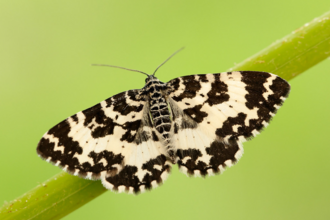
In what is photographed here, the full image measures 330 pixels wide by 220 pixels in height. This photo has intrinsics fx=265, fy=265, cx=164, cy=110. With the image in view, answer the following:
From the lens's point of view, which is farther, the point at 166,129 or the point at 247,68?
the point at 166,129

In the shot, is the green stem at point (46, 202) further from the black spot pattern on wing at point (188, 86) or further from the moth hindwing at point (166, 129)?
the black spot pattern on wing at point (188, 86)

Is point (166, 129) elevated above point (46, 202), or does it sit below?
above

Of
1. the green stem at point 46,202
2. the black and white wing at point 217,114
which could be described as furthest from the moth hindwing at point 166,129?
the green stem at point 46,202

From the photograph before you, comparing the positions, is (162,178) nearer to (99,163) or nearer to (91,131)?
(99,163)

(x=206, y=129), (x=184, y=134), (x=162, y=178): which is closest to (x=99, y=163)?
(x=162, y=178)

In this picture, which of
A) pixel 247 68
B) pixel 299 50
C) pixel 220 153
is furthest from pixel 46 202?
pixel 299 50

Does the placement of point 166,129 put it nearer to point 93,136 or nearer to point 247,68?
point 93,136

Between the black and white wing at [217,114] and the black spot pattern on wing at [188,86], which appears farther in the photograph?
the black spot pattern on wing at [188,86]

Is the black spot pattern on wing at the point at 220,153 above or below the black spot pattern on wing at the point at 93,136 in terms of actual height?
below
